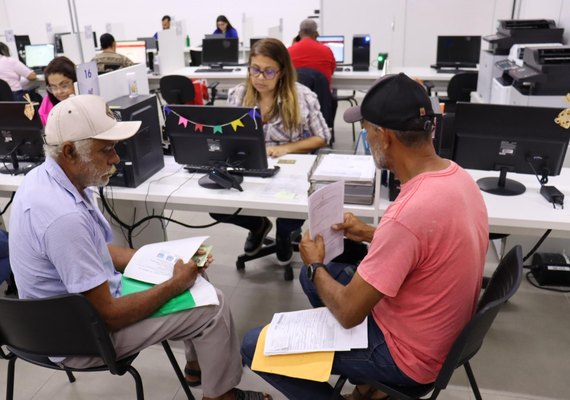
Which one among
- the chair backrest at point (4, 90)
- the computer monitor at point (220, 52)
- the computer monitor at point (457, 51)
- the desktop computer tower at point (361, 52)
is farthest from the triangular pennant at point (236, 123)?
the chair backrest at point (4, 90)

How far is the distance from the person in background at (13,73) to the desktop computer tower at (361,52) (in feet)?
12.8

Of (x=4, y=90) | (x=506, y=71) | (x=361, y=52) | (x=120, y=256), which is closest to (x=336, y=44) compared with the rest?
(x=361, y=52)

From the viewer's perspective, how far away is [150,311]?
1.55 m

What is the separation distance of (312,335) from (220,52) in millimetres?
5306

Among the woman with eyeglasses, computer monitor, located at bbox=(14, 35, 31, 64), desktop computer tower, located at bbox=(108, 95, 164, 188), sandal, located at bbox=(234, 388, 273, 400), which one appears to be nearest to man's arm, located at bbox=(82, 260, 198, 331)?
sandal, located at bbox=(234, 388, 273, 400)

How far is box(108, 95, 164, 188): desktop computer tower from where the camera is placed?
216cm

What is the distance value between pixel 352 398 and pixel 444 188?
3.45 feet

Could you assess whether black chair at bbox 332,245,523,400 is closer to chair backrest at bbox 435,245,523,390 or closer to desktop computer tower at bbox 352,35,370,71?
chair backrest at bbox 435,245,523,390

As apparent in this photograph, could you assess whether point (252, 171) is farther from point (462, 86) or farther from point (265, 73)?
point (462, 86)

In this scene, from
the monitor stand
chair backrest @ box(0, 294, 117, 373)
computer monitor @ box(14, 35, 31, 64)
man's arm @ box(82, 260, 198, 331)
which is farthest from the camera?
computer monitor @ box(14, 35, 31, 64)

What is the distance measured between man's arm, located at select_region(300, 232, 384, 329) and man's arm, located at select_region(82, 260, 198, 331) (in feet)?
1.34

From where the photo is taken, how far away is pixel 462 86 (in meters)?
4.81

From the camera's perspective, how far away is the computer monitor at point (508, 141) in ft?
6.44

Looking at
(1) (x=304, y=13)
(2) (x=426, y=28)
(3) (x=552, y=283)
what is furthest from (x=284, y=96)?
(1) (x=304, y=13)
